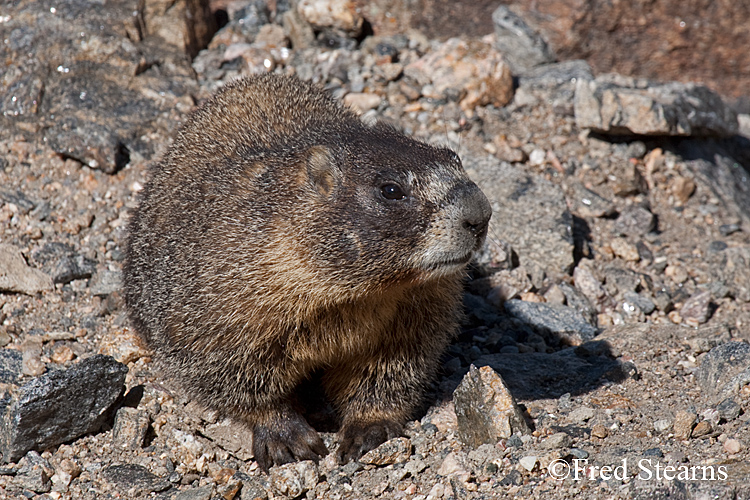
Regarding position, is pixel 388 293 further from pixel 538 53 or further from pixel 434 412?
pixel 538 53

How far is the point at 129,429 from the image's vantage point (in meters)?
5.19

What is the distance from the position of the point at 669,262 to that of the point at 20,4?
7.15 meters

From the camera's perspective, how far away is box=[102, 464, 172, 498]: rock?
4.79 m

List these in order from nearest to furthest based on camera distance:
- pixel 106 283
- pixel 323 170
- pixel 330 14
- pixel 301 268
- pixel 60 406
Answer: pixel 301 268
pixel 323 170
pixel 60 406
pixel 106 283
pixel 330 14

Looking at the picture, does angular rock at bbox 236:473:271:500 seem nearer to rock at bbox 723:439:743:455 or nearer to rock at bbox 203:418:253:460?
rock at bbox 203:418:253:460

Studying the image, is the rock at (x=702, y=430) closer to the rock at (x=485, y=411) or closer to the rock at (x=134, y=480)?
the rock at (x=485, y=411)

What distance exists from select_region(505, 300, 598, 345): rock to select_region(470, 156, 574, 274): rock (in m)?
0.53

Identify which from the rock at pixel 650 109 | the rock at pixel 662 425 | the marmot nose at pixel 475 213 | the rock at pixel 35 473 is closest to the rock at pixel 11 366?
the rock at pixel 35 473

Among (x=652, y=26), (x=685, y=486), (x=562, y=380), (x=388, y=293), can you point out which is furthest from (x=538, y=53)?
(x=685, y=486)

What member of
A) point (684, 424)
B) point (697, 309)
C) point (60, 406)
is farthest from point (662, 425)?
point (60, 406)

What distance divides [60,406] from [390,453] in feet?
7.12

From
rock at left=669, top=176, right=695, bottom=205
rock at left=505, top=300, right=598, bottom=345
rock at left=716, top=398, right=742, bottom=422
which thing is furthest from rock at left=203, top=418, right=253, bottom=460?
rock at left=669, top=176, right=695, bottom=205

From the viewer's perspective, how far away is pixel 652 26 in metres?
9.06

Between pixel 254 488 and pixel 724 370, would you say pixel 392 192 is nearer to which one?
pixel 254 488
